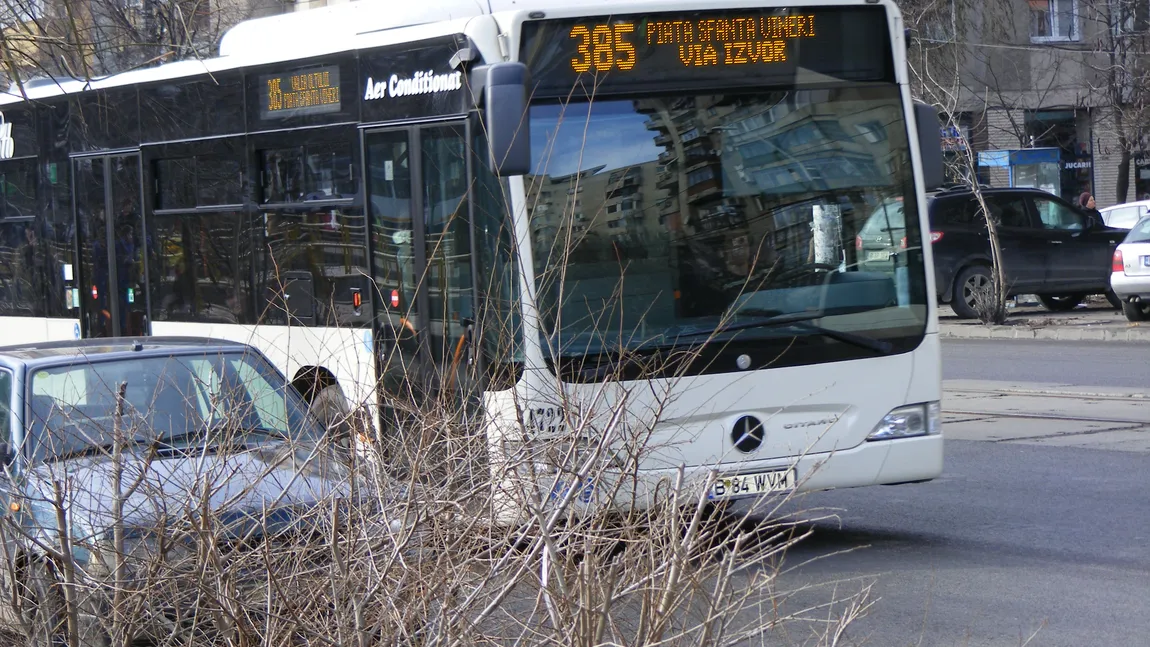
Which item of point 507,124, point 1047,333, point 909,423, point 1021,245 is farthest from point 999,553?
point 1021,245

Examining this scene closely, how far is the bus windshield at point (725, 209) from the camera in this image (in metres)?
6.79

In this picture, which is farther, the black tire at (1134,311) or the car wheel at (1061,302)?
the car wheel at (1061,302)

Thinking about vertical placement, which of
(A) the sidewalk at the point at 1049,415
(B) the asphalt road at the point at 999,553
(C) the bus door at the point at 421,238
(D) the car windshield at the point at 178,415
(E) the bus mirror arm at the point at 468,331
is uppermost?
(C) the bus door at the point at 421,238

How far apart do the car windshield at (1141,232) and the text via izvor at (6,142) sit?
589 inches

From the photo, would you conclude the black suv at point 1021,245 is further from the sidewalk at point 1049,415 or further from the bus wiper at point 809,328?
the bus wiper at point 809,328

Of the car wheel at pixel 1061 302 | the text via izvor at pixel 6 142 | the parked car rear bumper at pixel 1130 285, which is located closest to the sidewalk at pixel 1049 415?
the parked car rear bumper at pixel 1130 285

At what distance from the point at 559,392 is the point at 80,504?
144cm

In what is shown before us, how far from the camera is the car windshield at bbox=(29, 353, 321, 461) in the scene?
13.9ft

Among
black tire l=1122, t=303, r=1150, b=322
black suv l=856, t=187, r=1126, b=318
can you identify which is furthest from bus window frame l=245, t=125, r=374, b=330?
black tire l=1122, t=303, r=1150, b=322

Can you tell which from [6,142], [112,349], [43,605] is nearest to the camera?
[43,605]

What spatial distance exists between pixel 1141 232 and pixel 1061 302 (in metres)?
4.71

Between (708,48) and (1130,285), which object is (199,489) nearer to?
(708,48)

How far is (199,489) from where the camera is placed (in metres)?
3.88

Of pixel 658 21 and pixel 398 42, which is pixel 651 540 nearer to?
pixel 658 21
